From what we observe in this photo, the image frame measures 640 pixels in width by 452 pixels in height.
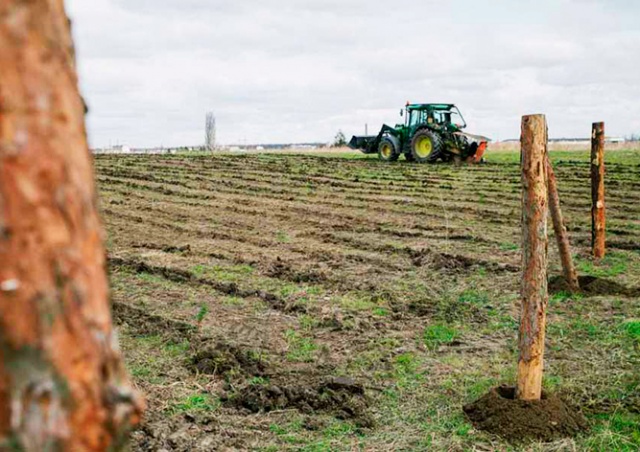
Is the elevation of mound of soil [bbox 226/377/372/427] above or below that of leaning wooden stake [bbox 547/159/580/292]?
below

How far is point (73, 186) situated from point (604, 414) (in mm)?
4129

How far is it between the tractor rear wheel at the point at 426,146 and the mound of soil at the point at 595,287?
14833mm

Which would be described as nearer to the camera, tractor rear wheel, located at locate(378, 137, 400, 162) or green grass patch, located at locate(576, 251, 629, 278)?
green grass patch, located at locate(576, 251, 629, 278)

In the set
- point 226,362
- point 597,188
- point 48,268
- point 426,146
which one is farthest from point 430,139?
point 48,268

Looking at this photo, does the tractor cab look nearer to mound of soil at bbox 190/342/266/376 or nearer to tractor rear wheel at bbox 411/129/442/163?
tractor rear wheel at bbox 411/129/442/163

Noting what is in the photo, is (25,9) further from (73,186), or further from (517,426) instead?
(517,426)

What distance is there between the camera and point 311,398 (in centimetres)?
475

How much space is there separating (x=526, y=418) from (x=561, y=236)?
3289mm

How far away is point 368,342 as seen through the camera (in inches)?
234

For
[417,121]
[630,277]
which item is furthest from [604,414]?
[417,121]

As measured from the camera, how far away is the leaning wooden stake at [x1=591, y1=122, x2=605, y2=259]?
8.96m

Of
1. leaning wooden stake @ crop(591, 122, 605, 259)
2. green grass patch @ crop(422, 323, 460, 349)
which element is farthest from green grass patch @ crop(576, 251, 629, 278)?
green grass patch @ crop(422, 323, 460, 349)

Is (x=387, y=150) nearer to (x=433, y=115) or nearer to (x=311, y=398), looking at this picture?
(x=433, y=115)

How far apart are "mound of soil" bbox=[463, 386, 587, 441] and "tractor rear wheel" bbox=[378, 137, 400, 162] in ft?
65.8
